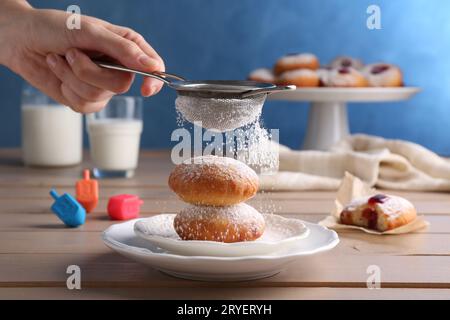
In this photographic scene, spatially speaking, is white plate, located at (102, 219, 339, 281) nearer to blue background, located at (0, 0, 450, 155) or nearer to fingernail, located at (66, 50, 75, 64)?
fingernail, located at (66, 50, 75, 64)

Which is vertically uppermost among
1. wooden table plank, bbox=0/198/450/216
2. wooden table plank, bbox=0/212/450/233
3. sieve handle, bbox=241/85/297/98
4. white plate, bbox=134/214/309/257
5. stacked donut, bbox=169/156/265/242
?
sieve handle, bbox=241/85/297/98

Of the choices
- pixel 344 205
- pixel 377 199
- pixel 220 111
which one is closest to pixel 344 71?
pixel 344 205

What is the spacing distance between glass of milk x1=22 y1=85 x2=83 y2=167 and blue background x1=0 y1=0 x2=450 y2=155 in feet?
2.04

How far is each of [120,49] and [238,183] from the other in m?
0.35

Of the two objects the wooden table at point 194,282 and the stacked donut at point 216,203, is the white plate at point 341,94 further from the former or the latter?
the stacked donut at point 216,203

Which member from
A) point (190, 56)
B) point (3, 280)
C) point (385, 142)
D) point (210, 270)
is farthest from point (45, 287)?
point (190, 56)

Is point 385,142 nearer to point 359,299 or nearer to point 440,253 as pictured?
point 440,253

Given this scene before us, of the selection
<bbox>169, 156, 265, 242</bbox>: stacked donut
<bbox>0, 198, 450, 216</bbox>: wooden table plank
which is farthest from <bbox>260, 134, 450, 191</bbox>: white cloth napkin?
<bbox>169, 156, 265, 242</bbox>: stacked donut

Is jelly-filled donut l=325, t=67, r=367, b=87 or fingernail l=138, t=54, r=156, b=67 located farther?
jelly-filled donut l=325, t=67, r=367, b=87

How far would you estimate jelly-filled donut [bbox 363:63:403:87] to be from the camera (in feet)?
6.93

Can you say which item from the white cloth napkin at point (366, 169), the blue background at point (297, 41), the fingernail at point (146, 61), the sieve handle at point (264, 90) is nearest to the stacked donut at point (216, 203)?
the sieve handle at point (264, 90)

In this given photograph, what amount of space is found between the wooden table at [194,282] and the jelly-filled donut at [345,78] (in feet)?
2.10

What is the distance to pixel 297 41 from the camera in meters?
2.51

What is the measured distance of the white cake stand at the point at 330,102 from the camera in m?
1.99
